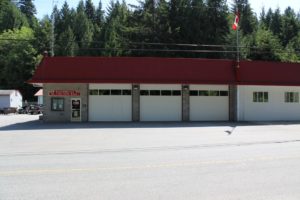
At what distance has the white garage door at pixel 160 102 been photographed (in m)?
36.9

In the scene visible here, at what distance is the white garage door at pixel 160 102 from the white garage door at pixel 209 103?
50.0 inches

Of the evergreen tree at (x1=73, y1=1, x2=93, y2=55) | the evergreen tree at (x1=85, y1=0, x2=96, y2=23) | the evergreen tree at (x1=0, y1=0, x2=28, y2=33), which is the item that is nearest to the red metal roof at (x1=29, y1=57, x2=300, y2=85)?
the evergreen tree at (x1=73, y1=1, x2=93, y2=55)

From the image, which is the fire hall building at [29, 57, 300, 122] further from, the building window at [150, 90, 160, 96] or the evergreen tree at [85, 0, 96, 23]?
the evergreen tree at [85, 0, 96, 23]

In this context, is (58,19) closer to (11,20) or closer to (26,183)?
(11,20)

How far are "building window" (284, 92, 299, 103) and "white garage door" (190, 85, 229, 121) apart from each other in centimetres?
536

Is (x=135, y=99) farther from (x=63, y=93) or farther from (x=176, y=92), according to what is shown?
(x=63, y=93)

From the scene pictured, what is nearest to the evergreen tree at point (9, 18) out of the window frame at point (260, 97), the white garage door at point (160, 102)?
the white garage door at point (160, 102)

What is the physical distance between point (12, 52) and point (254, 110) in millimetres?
61748

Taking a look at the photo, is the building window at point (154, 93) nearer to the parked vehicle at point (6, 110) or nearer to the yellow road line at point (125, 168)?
the yellow road line at point (125, 168)

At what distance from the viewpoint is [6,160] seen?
44.4 feet

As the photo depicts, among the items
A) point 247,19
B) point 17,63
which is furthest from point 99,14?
point 247,19

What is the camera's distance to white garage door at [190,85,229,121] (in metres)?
37.8

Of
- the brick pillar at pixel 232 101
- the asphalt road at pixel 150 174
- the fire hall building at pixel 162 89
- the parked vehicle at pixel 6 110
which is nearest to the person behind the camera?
the asphalt road at pixel 150 174

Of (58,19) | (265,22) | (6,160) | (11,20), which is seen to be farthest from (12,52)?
(6,160)
